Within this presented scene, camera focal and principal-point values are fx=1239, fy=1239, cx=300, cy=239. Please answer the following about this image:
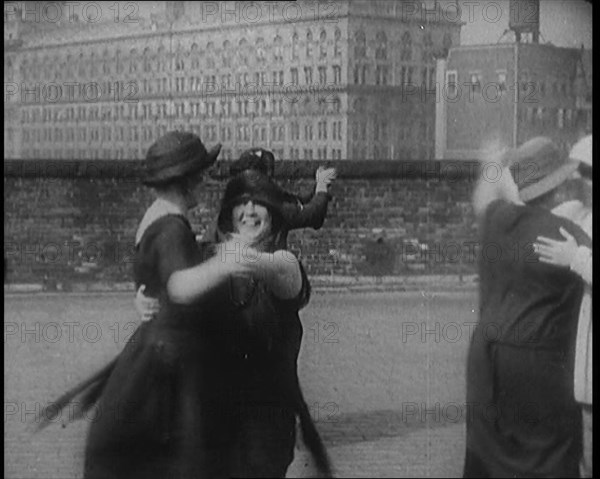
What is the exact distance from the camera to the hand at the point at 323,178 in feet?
14.8

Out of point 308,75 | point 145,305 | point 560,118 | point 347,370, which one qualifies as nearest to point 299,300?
point 347,370

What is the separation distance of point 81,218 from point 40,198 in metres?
0.17

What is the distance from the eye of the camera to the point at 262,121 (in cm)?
451

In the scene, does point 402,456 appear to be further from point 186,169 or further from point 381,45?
point 381,45

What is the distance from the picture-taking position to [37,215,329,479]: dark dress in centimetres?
447

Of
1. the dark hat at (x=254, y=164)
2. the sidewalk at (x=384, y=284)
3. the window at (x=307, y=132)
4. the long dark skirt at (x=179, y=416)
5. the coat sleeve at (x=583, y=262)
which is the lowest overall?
the long dark skirt at (x=179, y=416)

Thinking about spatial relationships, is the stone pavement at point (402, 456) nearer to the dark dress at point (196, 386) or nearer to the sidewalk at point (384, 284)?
the dark dress at point (196, 386)

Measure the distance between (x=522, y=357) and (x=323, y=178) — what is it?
3.25ft

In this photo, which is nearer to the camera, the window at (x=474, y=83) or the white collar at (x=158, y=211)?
the white collar at (x=158, y=211)

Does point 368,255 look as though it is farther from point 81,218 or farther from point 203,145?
point 81,218

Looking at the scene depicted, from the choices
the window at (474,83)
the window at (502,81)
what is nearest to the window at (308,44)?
the window at (474,83)

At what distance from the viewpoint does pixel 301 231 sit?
450cm

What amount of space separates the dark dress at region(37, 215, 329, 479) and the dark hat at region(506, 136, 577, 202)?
89 centimetres

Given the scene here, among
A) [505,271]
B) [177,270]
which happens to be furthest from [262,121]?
[505,271]
